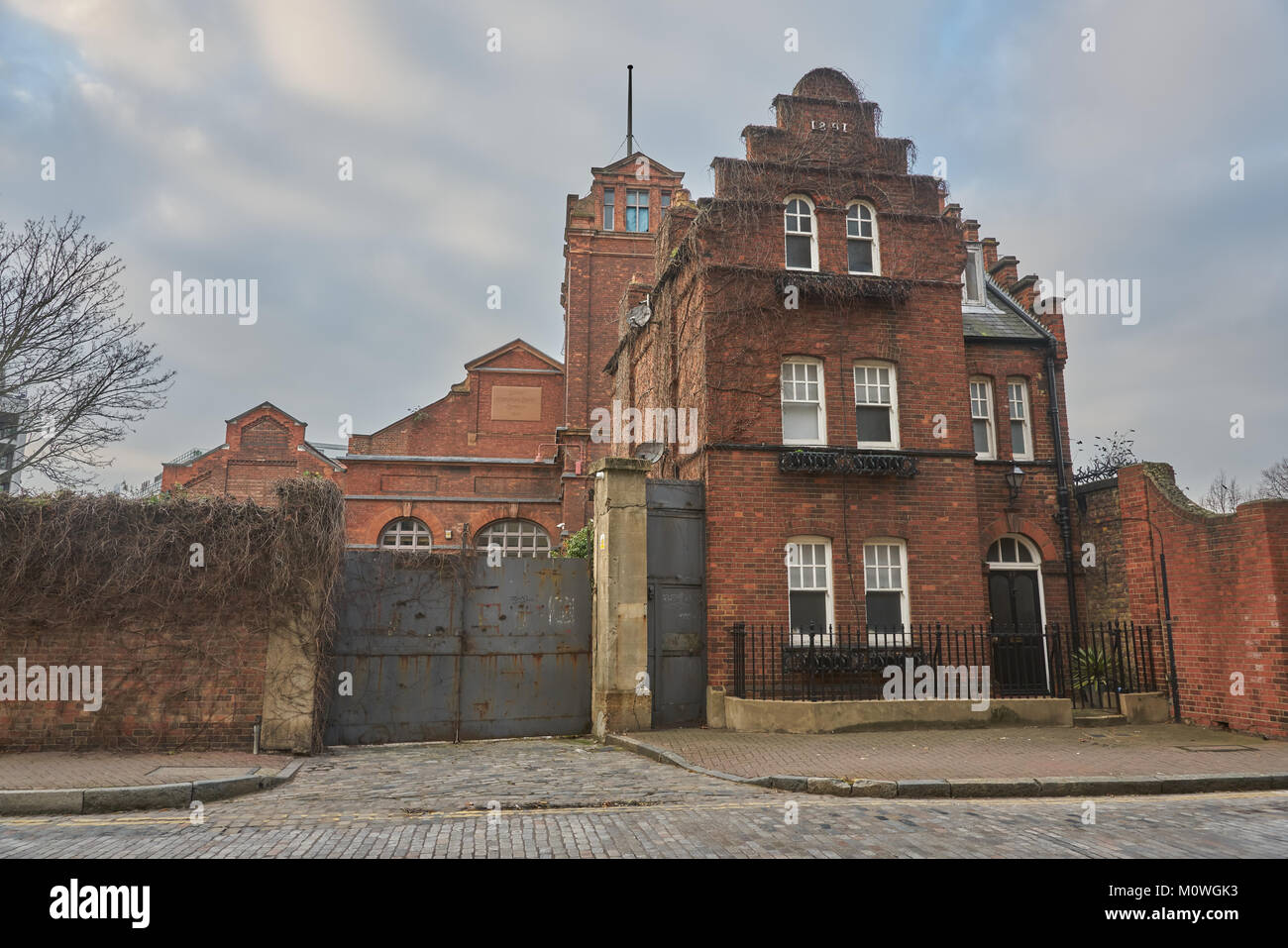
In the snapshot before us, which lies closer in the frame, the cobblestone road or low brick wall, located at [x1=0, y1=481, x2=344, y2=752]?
the cobblestone road

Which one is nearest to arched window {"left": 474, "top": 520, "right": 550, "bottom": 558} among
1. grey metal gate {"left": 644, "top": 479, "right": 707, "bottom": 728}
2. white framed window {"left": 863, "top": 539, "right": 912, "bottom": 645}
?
grey metal gate {"left": 644, "top": 479, "right": 707, "bottom": 728}

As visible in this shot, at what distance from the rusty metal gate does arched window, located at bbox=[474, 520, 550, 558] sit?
583 inches

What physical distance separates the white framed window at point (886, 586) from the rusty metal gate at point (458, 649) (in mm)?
4776

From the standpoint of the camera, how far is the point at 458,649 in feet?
40.7

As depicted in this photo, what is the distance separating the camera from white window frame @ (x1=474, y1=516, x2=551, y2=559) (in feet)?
91.2

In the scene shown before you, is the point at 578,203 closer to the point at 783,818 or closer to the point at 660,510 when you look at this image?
the point at 660,510

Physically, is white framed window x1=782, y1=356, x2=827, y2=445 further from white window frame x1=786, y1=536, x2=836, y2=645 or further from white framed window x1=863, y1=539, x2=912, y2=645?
white framed window x1=863, y1=539, x2=912, y2=645

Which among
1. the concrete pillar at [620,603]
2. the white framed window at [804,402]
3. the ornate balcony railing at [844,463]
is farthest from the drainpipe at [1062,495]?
the concrete pillar at [620,603]

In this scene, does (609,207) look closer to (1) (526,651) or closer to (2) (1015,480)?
(2) (1015,480)

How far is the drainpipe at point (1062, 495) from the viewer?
16.3 m

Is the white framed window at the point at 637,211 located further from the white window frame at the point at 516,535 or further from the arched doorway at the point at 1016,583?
the arched doorway at the point at 1016,583

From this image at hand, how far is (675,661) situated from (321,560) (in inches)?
220

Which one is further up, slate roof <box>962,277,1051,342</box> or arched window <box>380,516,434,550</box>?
slate roof <box>962,277,1051,342</box>

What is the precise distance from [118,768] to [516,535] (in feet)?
63.2
